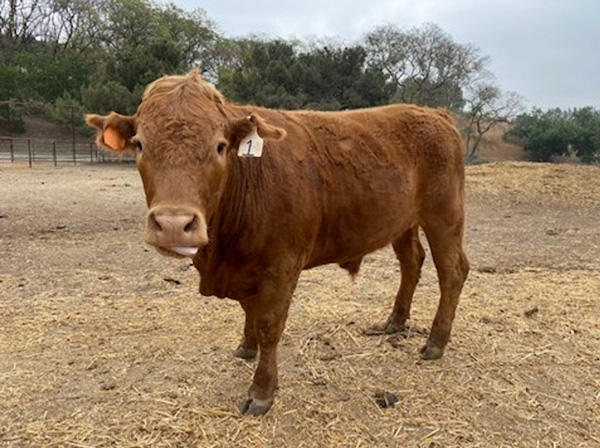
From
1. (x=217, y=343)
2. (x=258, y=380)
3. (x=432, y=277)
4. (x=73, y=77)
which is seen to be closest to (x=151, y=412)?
(x=258, y=380)

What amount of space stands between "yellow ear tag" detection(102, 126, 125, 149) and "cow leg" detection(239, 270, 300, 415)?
1.13 m

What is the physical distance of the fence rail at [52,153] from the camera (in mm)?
24500

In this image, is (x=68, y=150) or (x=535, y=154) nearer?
(x=68, y=150)

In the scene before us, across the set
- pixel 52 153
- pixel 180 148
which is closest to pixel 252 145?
pixel 180 148

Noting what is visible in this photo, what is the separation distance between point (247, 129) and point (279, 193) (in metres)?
0.53

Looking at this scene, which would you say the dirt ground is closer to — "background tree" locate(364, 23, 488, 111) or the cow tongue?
the cow tongue

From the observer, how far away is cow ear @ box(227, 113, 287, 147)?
2738mm

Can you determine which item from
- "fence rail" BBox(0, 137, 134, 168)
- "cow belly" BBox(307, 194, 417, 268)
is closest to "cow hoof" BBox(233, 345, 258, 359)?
"cow belly" BBox(307, 194, 417, 268)

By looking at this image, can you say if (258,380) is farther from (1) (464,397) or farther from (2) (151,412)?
(1) (464,397)

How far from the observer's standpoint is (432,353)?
409 centimetres

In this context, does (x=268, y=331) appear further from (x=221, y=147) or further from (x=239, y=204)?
(x=221, y=147)

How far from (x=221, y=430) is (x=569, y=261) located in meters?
5.67

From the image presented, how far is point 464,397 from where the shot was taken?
3.55 metres

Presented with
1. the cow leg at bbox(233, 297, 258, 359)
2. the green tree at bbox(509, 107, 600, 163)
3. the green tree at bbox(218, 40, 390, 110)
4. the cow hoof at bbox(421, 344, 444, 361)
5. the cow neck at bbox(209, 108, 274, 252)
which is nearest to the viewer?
the cow neck at bbox(209, 108, 274, 252)
